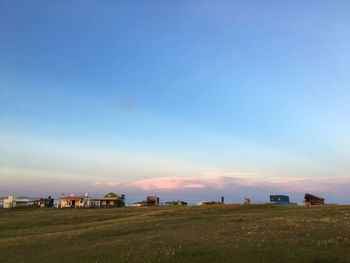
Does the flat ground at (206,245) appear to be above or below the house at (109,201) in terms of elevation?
below

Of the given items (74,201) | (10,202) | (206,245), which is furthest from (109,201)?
(206,245)

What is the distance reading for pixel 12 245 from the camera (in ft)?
139

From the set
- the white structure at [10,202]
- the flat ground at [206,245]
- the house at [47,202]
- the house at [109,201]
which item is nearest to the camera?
the flat ground at [206,245]

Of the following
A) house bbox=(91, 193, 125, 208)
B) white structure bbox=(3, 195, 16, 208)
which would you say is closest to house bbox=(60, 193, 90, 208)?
house bbox=(91, 193, 125, 208)

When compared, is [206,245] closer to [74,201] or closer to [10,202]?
[74,201]

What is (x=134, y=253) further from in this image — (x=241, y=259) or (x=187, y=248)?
(x=241, y=259)

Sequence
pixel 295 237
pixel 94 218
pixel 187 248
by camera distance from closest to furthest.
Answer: pixel 187 248, pixel 295 237, pixel 94 218

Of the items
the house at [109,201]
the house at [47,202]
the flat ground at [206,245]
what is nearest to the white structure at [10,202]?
the house at [47,202]

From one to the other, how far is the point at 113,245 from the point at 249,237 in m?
10.1

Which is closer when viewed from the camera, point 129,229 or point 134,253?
point 134,253

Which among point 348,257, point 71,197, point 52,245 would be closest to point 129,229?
point 52,245

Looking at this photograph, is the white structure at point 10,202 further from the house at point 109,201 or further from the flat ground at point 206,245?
the flat ground at point 206,245

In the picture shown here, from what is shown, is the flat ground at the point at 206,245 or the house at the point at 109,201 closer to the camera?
the flat ground at the point at 206,245

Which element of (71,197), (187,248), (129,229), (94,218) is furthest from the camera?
(71,197)
